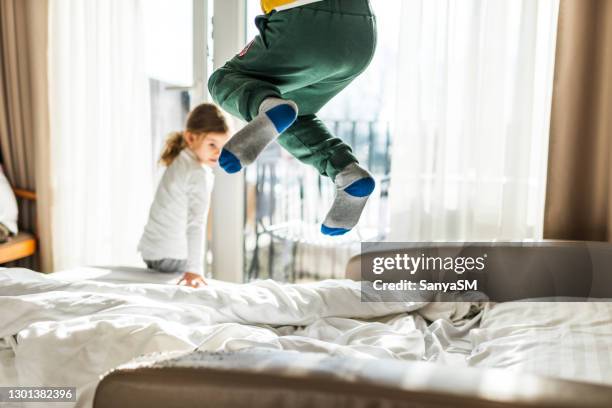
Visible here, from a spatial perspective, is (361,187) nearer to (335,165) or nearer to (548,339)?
(335,165)

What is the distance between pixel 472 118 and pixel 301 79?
142 centimetres

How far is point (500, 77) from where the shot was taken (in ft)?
8.00

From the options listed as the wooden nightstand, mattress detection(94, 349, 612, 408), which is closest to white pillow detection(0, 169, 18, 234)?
the wooden nightstand

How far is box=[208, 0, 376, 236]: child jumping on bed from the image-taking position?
3.91ft

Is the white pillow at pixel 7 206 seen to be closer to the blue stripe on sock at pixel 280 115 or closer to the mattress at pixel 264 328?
the mattress at pixel 264 328

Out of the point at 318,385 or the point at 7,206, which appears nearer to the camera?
the point at 318,385

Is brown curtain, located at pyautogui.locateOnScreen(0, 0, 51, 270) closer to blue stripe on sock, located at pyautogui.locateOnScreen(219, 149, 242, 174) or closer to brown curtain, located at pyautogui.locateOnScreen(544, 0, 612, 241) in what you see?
blue stripe on sock, located at pyautogui.locateOnScreen(219, 149, 242, 174)

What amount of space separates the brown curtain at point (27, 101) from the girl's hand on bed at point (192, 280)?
1.22 m

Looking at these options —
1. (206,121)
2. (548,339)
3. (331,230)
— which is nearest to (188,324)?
(331,230)

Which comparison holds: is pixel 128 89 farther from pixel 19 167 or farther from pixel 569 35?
pixel 569 35

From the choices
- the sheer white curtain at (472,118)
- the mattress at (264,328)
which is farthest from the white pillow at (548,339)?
the sheer white curtain at (472,118)

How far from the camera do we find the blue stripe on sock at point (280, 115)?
1.16 metres

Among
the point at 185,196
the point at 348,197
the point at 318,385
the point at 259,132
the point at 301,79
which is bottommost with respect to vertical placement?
the point at 318,385

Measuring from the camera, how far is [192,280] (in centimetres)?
235
